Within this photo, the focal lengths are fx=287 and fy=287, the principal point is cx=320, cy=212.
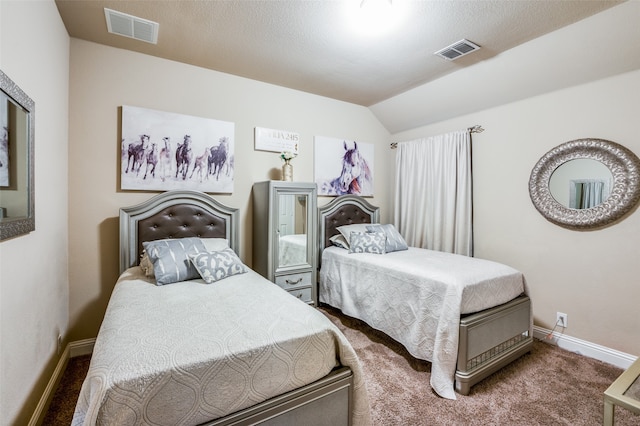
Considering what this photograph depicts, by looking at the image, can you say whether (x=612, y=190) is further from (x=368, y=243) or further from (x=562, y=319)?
(x=368, y=243)

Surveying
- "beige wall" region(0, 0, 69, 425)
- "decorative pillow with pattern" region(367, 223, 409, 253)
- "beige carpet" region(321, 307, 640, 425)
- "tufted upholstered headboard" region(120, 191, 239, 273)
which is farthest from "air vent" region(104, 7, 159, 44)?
"beige carpet" region(321, 307, 640, 425)

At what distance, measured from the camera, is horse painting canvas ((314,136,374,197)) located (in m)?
3.59

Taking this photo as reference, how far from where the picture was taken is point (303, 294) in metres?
2.92

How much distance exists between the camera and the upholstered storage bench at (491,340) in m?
1.92

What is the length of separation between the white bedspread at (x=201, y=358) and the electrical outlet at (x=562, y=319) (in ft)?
7.65

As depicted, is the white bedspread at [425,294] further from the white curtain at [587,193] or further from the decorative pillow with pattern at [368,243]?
the white curtain at [587,193]

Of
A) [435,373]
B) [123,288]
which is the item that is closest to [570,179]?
[435,373]

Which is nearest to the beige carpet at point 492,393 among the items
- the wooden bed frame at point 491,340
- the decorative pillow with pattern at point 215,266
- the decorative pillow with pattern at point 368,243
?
the wooden bed frame at point 491,340

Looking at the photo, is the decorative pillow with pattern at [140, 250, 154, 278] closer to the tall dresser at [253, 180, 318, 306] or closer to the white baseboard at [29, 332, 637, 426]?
the white baseboard at [29, 332, 637, 426]

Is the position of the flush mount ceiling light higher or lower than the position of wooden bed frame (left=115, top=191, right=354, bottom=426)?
higher

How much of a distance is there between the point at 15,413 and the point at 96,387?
0.91 m

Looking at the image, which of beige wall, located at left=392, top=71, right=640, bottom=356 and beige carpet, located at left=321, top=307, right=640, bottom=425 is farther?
beige wall, located at left=392, top=71, right=640, bottom=356

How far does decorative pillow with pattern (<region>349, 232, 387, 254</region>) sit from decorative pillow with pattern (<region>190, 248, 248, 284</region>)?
1.29 m

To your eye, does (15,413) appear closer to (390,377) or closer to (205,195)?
(205,195)
